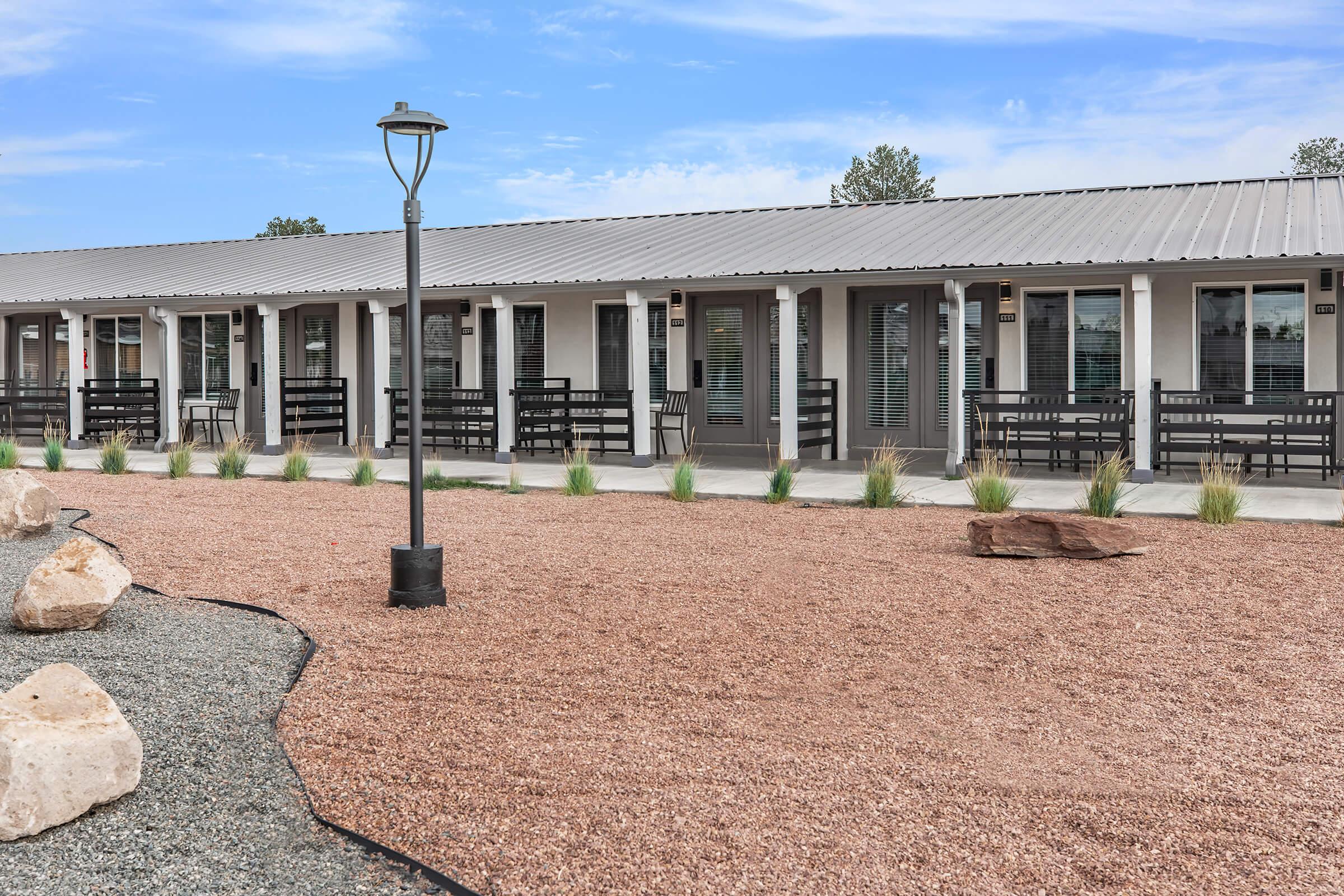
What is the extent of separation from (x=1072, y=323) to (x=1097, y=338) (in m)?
0.33

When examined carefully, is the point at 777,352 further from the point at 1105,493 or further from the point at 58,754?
the point at 58,754

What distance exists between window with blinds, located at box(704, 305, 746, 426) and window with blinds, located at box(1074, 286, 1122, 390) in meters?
4.10

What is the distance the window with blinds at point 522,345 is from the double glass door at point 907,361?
444 cm

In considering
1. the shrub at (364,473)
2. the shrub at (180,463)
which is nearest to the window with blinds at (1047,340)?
the shrub at (364,473)

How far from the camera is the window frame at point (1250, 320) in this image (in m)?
12.8

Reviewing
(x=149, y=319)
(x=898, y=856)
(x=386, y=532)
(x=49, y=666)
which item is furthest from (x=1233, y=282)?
(x=149, y=319)

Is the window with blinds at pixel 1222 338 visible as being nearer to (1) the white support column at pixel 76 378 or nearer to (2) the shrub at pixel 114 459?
(2) the shrub at pixel 114 459

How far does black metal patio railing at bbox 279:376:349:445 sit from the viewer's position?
58.1 feet

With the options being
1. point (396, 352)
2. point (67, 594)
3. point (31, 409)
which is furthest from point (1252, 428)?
point (31, 409)

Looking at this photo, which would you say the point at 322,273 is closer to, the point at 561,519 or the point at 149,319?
the point at 149,319

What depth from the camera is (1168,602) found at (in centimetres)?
650

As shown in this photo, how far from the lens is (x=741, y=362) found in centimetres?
1554

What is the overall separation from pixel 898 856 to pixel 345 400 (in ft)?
52.4

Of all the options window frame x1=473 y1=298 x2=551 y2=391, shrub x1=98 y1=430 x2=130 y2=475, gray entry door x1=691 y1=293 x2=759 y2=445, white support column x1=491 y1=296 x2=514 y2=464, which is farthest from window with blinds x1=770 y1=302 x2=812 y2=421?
shrub x1=98 y1=430 x2=130 y2=475
